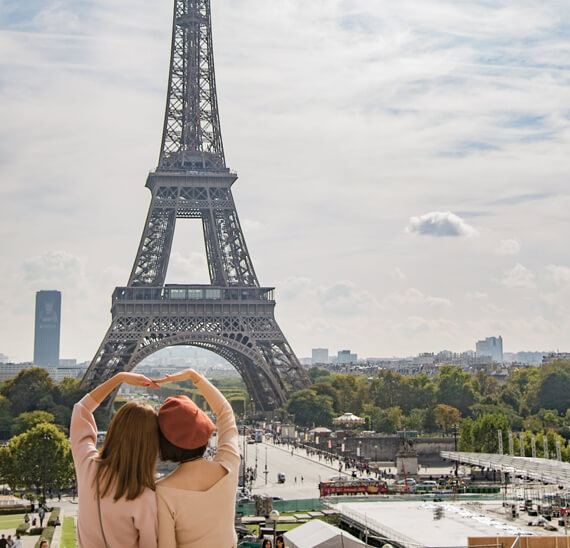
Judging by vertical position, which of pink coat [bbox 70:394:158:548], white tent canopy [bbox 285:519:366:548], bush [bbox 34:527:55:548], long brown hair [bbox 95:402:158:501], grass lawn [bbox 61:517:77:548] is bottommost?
grass lawn [bbox 61:517:77:548]

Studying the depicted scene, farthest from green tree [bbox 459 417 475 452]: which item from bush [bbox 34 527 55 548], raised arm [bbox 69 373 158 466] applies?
raised arm [bbox 69 373 158 466]

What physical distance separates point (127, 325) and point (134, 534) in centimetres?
8030

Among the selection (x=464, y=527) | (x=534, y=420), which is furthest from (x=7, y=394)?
(x=464, y=527)

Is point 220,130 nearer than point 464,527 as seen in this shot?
No

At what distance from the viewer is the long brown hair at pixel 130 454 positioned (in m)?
5.08

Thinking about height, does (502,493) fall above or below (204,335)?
below

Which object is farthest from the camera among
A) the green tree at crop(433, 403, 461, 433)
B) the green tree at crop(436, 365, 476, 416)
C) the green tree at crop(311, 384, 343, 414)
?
the green tree at crop(436, 365, 476, 416)

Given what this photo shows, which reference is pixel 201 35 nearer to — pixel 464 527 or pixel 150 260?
pixel 150 260

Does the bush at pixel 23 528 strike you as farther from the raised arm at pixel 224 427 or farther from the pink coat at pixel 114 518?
the pink coat at pixel 114 518

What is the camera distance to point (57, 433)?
58.8 metres

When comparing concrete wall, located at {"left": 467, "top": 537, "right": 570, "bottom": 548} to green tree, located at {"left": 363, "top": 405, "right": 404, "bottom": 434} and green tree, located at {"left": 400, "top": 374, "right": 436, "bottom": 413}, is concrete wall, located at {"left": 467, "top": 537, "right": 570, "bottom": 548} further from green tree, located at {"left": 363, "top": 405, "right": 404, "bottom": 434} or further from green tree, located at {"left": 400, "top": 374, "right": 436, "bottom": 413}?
green tree, located at {"left": 400, "top": 374, "right": 436, "bottom": 413}

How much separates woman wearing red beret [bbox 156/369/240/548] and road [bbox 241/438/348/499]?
48013 mm

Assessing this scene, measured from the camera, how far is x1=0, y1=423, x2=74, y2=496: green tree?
56.0 m

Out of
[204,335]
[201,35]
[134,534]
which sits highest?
[201,35]
